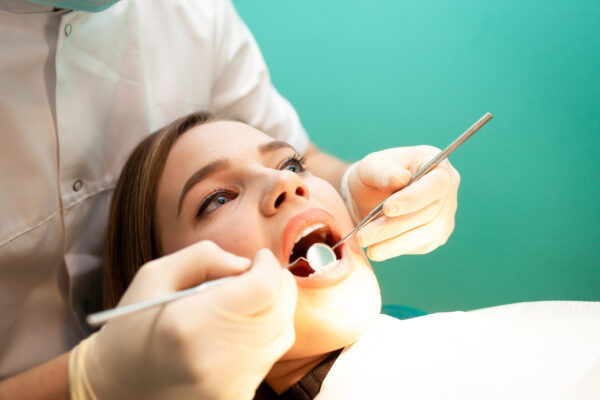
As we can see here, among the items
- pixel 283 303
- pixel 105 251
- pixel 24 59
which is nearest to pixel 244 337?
pixel 283 303

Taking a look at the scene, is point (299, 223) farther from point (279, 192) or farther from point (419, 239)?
point (419, 239)

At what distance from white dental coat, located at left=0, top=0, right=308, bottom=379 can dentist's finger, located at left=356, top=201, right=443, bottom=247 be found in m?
0.76

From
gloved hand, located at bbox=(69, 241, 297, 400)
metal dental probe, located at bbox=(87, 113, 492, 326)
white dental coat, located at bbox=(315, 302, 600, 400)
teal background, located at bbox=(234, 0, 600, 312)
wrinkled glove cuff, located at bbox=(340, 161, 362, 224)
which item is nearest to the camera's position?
metal dental probe, located at bbox=(87, 113, 492, 326)

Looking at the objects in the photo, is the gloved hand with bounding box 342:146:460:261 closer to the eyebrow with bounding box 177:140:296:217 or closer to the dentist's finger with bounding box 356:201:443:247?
the dentist's finger with bounding box 356:201:443:247

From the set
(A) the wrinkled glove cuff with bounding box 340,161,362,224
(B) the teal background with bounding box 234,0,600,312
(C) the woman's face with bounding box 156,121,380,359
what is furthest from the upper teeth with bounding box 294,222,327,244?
(B) the teal background with bounding box 234,0,600,312

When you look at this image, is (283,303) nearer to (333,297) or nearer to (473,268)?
(333,297)

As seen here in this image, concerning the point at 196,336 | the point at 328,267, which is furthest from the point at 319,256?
the point at 196,336

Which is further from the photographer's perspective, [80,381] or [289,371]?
[289,371]

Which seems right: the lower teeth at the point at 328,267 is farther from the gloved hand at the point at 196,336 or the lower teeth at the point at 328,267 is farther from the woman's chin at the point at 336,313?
the gloved hand at the point at 196,336

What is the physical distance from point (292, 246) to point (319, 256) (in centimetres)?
8

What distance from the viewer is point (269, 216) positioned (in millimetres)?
933

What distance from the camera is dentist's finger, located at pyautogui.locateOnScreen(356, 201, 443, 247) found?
1038 mm

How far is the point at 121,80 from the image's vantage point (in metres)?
1.31

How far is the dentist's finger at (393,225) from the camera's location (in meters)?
1.04
